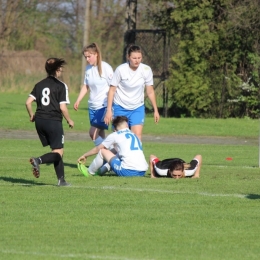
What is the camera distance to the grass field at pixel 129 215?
774 cm

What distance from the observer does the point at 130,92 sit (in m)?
Answer: 14.6

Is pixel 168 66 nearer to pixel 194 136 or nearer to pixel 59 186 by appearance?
pixel 194 136

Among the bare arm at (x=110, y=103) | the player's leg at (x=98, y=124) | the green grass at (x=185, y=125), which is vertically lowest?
the green grass at (x=185, y=125)

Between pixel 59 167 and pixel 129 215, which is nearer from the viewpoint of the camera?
pixel 129 215

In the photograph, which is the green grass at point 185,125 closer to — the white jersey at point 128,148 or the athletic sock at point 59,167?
the white jersey at point 128,148

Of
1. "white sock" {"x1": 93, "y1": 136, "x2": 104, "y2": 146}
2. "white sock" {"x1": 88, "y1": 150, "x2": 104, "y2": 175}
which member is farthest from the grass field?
"white sock" {"x1": 93, "y1": 136, "x2": 104, "y2": 146}

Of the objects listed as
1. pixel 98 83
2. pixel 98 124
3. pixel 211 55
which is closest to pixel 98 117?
pixel 98 124

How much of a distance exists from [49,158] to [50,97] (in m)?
0.82

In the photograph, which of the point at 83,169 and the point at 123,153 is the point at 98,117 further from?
the point at 123,153

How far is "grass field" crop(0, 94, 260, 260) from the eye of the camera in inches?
305

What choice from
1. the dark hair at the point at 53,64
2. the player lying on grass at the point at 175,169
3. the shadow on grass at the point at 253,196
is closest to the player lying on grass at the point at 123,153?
the player lying on grass at the point at 175,169

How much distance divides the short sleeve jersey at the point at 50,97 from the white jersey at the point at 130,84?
2455 millimetres

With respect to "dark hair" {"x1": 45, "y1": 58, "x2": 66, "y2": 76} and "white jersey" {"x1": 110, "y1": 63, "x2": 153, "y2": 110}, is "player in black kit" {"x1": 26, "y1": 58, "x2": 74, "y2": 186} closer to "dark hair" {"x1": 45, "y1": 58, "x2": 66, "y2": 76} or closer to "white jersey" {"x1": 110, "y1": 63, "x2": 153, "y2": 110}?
"dark hair" {"x1": 45, "y1": 58, "x2": 66, "y2": 76}

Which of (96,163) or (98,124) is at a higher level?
(98,124)
